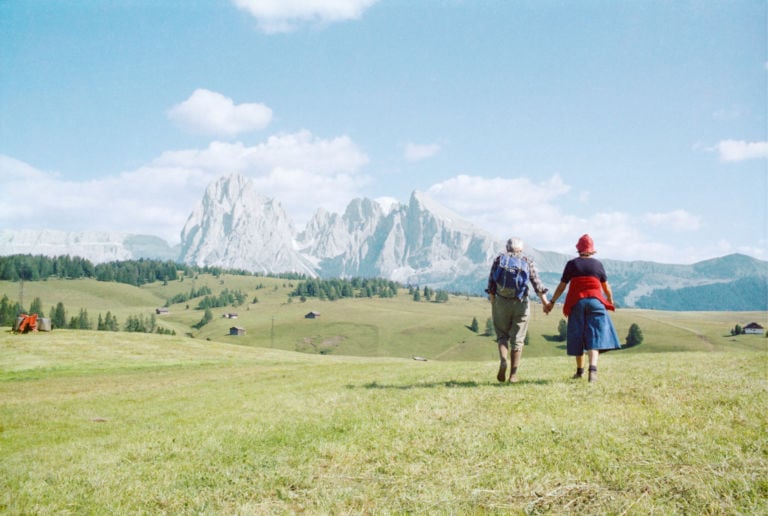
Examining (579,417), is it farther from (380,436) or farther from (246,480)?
(246,480)

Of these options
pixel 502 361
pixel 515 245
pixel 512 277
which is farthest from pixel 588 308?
pixel 502 361

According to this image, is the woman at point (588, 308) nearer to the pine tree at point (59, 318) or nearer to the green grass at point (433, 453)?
the green grass at point (433, 453)

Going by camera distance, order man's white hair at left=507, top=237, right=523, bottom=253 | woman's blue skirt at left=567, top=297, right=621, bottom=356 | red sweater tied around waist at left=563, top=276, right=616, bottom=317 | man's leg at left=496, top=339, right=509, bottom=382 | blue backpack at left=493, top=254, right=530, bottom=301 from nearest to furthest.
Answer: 1. woman's blue skirt at left=567, top=297, right=621, bottom=356
2. red sweater tied around waist at left=563, top=276, right=616, bottom=317
3. blue backpack at left=493, top=254, right=530, bottom=301
4. man's leg at left=496, top=339, right=509, bottom=382
5. man's white hair at left=507, top=237, right=523, bottom=253

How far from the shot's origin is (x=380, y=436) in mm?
8656

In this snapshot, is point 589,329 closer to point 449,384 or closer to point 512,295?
point 512,295

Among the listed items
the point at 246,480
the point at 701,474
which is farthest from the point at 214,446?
the point at 701,474

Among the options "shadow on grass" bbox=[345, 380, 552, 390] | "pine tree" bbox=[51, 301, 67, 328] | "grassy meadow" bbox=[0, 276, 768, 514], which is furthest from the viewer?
"pine tree" bbox=[51, 301, 67, 328]

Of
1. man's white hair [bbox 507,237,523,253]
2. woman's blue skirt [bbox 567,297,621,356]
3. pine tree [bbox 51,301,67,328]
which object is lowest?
pine tree [bbox 51,301,67,328]

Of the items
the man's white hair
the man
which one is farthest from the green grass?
the man's white hair

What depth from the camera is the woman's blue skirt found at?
1291cm

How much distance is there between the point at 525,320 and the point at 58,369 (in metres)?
40.2

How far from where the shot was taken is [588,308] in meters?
13.3

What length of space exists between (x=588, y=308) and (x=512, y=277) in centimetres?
221

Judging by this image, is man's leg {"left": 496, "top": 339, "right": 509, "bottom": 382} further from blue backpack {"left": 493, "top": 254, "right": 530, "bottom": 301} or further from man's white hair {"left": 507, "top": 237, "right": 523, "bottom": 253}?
man's white hair {"left": 507, "top": 237, "right": 523, "bottom": 253}
